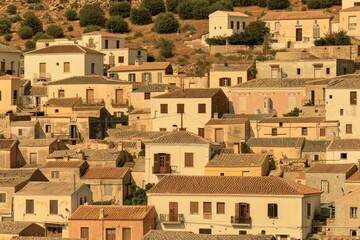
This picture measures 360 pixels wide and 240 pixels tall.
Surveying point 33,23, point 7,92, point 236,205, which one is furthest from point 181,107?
point 33,23

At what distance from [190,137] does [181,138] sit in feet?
1.41

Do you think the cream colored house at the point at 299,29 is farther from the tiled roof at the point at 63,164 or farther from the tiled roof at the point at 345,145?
the tiled roof at the point at 63,164

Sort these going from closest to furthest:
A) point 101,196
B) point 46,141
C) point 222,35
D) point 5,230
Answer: point 5,230, point 101,196, point 46,141, point 222,35

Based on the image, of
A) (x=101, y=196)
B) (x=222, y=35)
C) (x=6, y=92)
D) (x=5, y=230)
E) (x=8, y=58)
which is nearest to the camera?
(x=5, y=230)

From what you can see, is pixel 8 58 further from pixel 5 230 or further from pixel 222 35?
pixel 5 230

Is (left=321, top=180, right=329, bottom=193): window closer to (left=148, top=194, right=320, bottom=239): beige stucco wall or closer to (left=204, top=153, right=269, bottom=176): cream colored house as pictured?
(left=148, top=194, right=320, bottom=239): beige stucco wall

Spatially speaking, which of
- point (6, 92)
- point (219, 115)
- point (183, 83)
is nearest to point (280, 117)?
point (219, 115)

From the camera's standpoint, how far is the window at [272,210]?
5994 cm

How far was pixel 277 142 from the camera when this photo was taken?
68750 millimetres

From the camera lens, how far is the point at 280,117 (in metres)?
72.9

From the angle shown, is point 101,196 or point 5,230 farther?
point 101,196

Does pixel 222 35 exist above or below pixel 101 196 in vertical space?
above

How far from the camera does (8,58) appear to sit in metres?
86.6

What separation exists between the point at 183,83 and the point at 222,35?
1193cm
